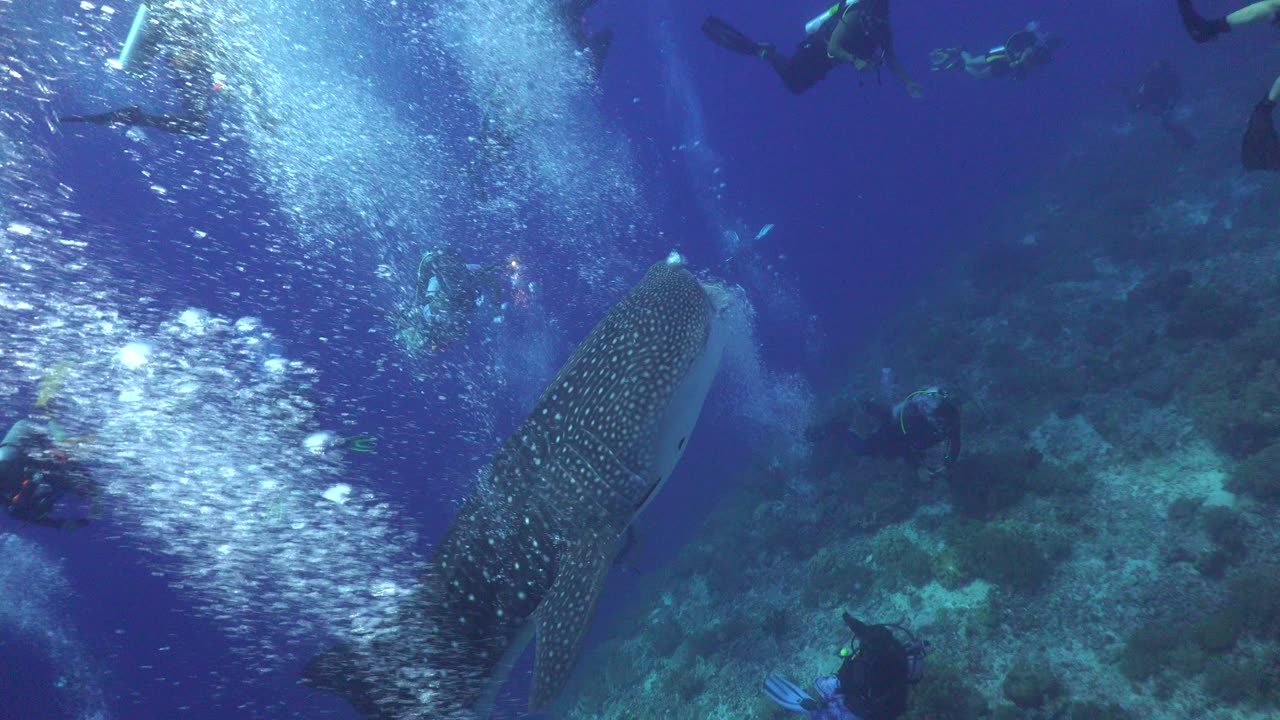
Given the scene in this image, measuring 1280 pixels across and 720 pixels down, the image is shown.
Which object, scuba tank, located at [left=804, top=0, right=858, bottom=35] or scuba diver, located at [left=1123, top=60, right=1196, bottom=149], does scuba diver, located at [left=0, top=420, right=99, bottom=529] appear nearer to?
scuba tank, located at [left=804, top=0, right=858, bottom=35]

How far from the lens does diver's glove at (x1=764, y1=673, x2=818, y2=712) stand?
6833 millimetres

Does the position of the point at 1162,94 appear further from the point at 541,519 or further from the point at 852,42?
the point at 541,519

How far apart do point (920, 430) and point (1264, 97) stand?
5.43 m

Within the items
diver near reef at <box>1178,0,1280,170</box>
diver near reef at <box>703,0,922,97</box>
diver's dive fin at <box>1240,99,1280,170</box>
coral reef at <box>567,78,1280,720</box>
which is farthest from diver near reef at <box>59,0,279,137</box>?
diver's dive fin at <box>1240,99,1280,170</box>

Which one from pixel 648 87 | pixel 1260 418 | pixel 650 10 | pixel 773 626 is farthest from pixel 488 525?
pixel 648 87

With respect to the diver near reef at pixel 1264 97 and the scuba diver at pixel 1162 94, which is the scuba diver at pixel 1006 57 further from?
the diver near reef at pixel 1264 97

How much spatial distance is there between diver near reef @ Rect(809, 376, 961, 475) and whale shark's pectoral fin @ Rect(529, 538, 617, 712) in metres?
5.46

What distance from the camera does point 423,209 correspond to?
37.0m

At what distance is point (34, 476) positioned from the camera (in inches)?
324

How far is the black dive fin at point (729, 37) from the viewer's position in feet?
42.3

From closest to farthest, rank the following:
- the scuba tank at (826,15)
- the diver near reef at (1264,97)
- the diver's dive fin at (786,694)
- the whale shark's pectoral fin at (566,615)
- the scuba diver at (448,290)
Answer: the whale shark's pectoral fin at (566,615) < the diver near reef at (1264,97) < the diver's dive fin at (786,694) < the scuba tank at (826,15) < the scuba diver at (448,290)

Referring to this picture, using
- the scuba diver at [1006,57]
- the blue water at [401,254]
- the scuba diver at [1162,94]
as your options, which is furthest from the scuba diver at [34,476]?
the scuba diver at [1162,94]

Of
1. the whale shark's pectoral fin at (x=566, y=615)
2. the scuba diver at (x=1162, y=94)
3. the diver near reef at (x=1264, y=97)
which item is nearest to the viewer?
the whale shark's pectoral fin at (x=566, y=615)

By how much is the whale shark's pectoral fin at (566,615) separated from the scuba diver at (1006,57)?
69.8ft
